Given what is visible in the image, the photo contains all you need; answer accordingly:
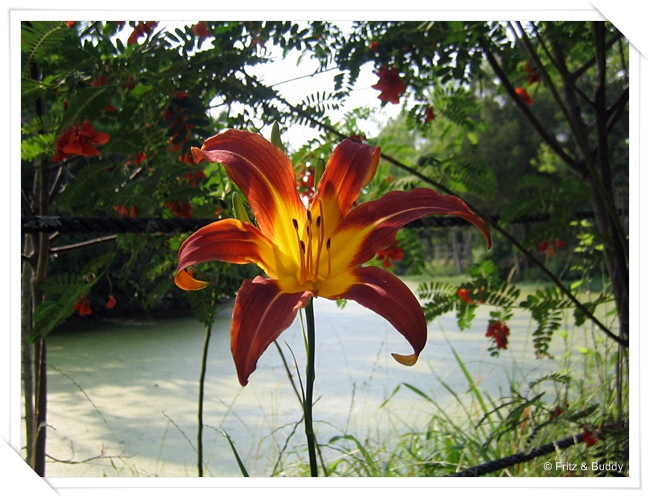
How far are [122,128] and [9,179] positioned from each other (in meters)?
0.16

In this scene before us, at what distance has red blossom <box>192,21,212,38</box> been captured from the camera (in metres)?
0.82

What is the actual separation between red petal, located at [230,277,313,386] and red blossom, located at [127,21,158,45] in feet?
2.29

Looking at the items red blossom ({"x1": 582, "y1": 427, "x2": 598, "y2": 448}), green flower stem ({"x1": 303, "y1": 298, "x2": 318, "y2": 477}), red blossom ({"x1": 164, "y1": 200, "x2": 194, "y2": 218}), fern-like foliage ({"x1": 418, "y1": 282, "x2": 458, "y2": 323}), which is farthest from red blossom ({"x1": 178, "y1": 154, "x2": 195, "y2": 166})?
red blossom ({"x1": 582, "y1": 427, "x2": 598, "y2": 448})

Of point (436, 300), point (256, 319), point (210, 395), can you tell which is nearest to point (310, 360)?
point (256, 319)

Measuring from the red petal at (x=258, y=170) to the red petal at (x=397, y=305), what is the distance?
0.07 metres

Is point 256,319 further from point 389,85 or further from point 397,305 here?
point 389,85

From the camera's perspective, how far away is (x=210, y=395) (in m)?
1.85

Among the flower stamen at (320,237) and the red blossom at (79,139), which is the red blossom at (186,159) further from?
the flower stamen at (320,237)

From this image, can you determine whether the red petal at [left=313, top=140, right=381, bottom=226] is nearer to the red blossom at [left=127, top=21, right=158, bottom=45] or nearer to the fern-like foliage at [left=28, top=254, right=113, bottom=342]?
the fern-like foliage at [left=28, top=254, right=113, bottom=342]

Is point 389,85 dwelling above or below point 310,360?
above

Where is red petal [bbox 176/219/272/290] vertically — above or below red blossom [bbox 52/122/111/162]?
below

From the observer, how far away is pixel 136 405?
68.3 inches

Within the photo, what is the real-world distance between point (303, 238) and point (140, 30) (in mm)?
659
